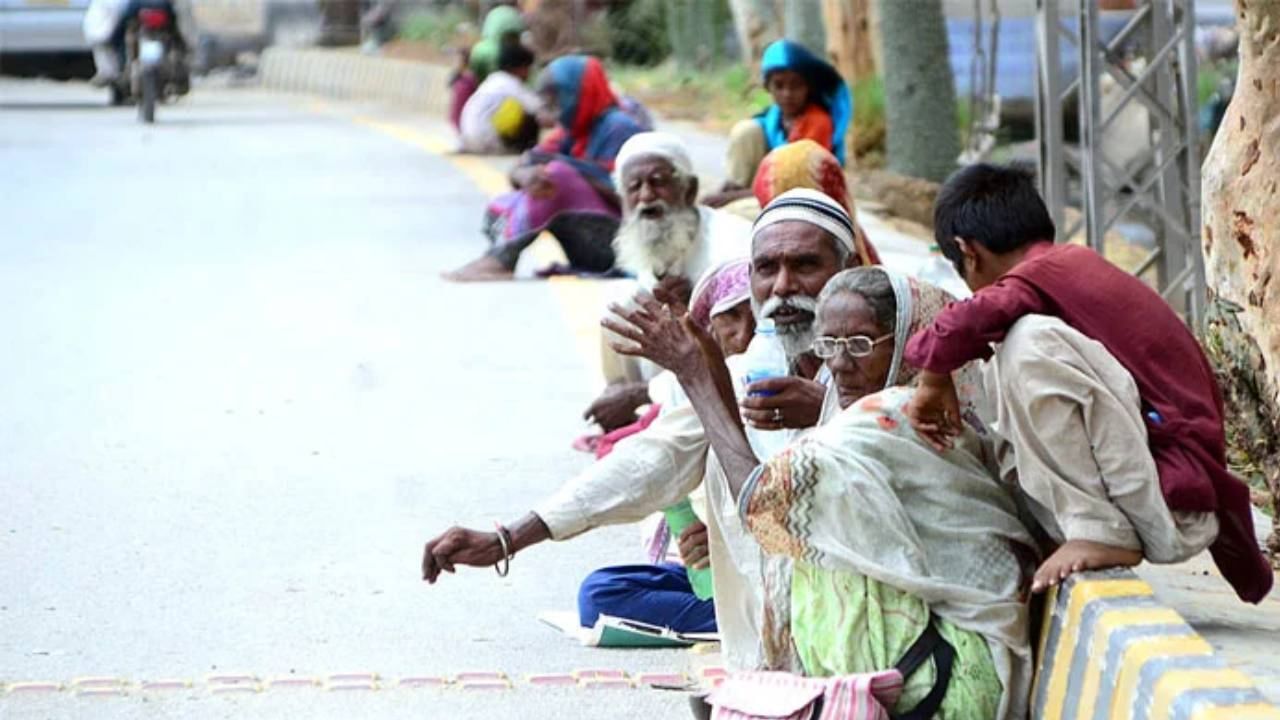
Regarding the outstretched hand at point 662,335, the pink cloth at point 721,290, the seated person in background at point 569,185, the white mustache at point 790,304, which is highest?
the outstretched hand at point 662,335

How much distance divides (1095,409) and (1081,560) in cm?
29

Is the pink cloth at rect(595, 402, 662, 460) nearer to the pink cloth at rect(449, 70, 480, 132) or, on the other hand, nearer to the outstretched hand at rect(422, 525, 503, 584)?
the outstretched hand at rect(422, 525, 503, 584)

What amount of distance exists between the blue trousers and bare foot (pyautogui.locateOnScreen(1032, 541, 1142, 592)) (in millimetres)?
1887

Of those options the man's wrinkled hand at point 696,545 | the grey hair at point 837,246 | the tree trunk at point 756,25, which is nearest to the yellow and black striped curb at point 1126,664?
the grey hair at point 837,246

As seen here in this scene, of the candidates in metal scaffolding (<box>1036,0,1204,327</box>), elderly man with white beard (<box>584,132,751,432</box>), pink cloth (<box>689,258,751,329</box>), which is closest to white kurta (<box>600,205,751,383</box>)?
elderly man with white beard (<box>584,132,751,432</box>)

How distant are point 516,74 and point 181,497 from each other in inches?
464

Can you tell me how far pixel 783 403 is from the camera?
5.34 m

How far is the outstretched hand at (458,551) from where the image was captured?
5590mm

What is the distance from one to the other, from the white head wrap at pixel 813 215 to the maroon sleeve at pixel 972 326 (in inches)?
39.8

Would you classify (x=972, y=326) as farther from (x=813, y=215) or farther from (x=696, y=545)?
(x=696, y=545)

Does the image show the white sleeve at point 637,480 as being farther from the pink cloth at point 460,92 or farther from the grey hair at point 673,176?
the pink cloth at point 460,92

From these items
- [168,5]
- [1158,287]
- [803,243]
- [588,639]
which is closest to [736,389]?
[803,243]

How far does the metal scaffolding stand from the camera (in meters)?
11.5

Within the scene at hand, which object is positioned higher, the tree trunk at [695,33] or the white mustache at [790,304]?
the white mustache at [790,304]
